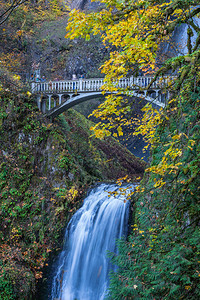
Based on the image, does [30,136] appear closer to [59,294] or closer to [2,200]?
[2,200]

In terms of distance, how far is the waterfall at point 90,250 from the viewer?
28.0 feet

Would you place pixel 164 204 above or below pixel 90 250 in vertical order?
above

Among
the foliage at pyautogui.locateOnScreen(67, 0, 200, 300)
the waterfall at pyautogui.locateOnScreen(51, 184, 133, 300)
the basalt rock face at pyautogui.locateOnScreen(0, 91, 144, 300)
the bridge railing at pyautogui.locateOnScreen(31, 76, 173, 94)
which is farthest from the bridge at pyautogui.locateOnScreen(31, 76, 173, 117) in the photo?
the foliage at pyautogui.locateOnScreen(67, 0, 200, 300)

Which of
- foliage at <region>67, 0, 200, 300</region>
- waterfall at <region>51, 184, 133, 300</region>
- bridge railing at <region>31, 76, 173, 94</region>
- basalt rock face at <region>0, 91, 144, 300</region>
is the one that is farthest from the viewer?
bridge railing at <region>31, 76, 173, 94</region>

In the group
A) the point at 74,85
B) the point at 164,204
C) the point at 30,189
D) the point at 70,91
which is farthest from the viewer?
the point at 74,85

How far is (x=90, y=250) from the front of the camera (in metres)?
9.09

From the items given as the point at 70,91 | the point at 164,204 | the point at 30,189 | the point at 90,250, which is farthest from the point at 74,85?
the point at 164,204

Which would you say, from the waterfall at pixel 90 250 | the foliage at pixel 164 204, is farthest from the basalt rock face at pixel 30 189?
the foliage at pixel 164 204

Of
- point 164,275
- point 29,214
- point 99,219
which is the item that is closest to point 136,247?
point 164,275

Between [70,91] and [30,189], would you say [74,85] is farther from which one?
[30,189]

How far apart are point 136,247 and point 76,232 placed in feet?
20.5

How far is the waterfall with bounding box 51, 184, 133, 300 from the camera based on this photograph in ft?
28.0

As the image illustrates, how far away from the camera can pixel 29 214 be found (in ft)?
35.9

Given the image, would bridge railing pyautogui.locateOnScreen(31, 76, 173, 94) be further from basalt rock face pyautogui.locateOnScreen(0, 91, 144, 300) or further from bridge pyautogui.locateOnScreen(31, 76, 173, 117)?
basalt rock face pyautogui.locateOnScreen(0, 91, 144, 300)
